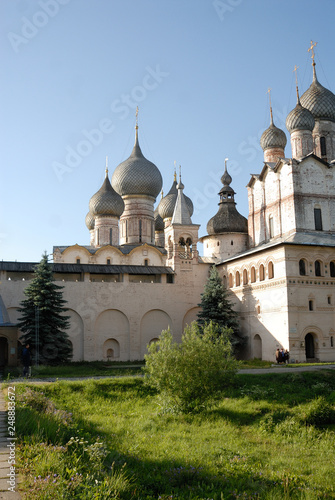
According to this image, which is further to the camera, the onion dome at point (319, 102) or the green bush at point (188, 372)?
the onion dome at point (319, 102)

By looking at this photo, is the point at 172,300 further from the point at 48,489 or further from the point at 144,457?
the point at 48,489

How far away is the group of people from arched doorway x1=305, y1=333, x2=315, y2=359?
5.53ft

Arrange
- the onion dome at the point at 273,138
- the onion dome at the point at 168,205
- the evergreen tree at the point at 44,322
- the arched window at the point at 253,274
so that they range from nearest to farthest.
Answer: the evergreen tree at the point at 44,322 < the arched window at the point at 253,274 < the onion dome at the point at 273,138 < the onion dome at the point at 168,205

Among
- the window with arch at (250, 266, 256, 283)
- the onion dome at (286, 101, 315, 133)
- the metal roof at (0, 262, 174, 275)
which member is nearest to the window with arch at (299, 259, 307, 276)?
the window with arch at (250, 266, 256, 283)

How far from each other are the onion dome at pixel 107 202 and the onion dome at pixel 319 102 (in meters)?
12.3

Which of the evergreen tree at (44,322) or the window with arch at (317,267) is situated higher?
the window with arch at (317,267)

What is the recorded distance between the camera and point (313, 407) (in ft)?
35.6

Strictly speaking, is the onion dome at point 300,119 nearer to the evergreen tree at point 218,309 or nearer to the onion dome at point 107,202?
the evergreen tree at point 218,309

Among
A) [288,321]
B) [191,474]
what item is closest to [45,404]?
[191,474]

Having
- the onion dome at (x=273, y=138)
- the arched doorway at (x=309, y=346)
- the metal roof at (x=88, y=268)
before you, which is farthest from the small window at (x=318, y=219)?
the metal roof at (x=88, y=268)

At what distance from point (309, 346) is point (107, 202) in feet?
51.0

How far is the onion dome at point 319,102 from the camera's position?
26562mm

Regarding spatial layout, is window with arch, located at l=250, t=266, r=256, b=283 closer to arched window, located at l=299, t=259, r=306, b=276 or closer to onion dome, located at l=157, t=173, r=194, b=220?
arched window, located at l=299, t=259, r=306, b=276

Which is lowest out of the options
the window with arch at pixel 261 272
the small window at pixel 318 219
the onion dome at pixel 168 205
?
the window with arch at pixel 261 272
